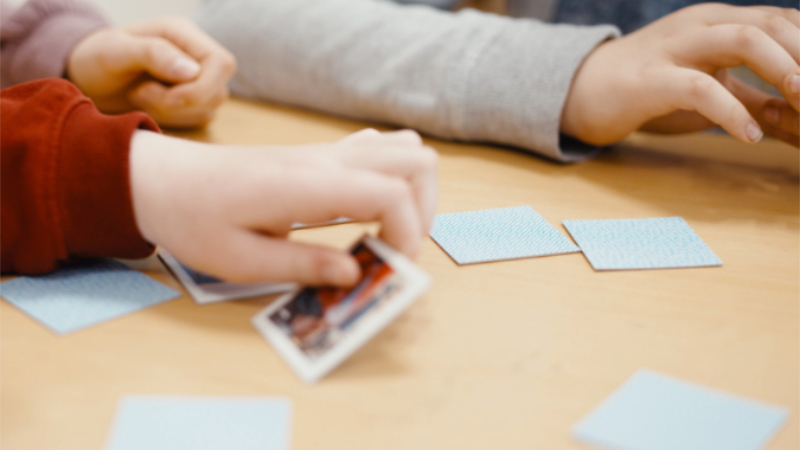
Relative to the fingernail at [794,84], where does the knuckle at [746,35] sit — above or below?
above

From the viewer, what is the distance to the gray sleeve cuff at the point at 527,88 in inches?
30.0

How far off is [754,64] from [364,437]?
0.58m

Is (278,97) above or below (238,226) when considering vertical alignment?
below

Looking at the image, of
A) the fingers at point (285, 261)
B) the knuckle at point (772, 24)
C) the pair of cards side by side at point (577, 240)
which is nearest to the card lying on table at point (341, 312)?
the fingers at point (285, 261)

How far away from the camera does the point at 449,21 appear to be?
0.88m

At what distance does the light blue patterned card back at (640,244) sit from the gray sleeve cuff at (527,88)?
0.65 ft

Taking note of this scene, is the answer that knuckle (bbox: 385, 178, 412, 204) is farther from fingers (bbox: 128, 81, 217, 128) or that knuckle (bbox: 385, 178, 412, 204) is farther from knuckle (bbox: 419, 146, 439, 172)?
fingers (bbox: 128, 81, 217, 128)

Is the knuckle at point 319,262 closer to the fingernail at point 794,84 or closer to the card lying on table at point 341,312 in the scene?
the card lying on table at point 341,312

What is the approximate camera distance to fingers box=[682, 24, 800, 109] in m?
0.62

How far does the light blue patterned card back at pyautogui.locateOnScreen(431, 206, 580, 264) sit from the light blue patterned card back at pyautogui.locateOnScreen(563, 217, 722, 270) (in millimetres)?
24

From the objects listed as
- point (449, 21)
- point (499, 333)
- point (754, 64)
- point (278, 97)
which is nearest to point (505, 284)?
point (499, 333)

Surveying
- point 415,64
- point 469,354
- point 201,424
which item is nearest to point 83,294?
point 201,424

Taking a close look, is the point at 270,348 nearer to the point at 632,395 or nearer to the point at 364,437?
the point at 364,437

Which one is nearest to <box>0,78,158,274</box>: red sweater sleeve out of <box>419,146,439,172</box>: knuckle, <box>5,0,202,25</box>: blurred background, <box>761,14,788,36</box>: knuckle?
<box>419,146,439,172</box>: knuckle
